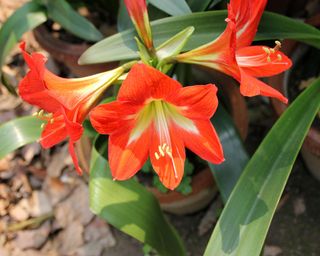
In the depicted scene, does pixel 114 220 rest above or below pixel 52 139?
below

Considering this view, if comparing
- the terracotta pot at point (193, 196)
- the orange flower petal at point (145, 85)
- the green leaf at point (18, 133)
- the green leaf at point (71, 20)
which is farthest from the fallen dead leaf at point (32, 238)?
the orange flower petal at point (145, 85)

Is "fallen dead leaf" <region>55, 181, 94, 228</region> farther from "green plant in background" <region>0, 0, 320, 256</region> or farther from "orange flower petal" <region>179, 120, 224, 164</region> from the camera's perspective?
"orange flower petal" <region>179, 120, 224, 164</region>

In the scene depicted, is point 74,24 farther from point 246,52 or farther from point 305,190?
point 305,190

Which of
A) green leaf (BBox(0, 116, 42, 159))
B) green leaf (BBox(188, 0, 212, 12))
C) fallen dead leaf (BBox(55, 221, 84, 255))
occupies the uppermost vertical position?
green leaf (BBox(188, 0, 212, 12))

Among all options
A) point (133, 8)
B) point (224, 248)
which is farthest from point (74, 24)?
point (224, 248)

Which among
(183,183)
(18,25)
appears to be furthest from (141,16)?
(18,25)

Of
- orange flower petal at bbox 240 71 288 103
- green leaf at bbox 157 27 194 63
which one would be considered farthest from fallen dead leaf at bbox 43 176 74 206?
orange flower petal at bbox 240 71 288 103
